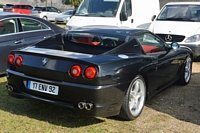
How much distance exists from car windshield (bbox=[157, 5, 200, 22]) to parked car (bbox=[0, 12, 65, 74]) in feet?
13.6

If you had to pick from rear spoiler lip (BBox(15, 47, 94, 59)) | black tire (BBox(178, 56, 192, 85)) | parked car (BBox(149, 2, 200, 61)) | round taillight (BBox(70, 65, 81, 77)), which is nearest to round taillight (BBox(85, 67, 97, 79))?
round taillight (BBox(70, 65, 81, 77))

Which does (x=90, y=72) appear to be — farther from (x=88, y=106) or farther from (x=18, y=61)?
(x=18, y=61)

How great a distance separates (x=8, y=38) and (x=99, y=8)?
3.74 m

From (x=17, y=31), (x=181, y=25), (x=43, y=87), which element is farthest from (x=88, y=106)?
(x=181, y=25)

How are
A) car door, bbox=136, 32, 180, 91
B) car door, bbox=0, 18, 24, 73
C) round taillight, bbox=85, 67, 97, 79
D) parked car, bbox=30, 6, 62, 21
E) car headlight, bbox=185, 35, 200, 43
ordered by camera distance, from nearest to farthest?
1. round taillight, bbox=85, 67, 97, 79
2. car door, bbox=136, 32, 180, 91
3. car door, bbox=0, 18, 24, 73
4. car headlight, bbox=185, 35, 200, 43
5. parked car, bbox=30, 6, 62, 21

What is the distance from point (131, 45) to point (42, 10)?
78.2 feet

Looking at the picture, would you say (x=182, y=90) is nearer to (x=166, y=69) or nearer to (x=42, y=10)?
(x=166, y=69)

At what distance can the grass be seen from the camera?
3.66 metres

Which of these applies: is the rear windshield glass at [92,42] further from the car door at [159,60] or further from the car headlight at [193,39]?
the car headlight at [193,39]

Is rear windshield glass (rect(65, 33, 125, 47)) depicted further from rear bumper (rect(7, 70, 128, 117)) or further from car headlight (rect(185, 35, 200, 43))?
car headlight (rect(185, 35, 200, 43))

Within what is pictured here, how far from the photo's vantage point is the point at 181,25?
824 cm

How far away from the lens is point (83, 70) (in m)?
3.42

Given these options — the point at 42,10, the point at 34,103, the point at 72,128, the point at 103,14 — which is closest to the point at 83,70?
the point at 72,128

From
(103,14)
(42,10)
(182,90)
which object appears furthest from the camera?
(42,10)
